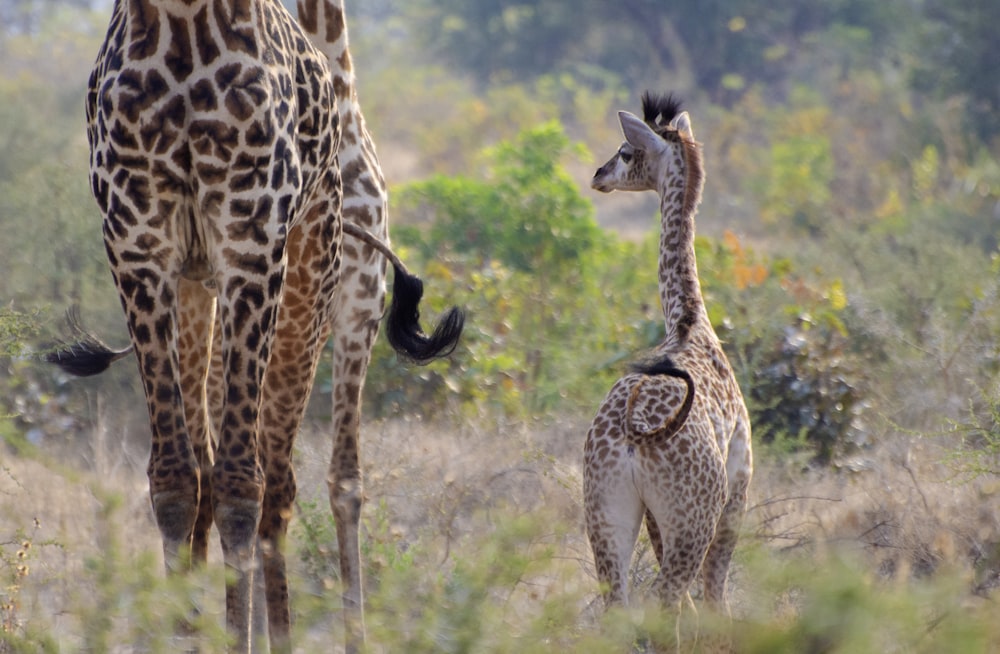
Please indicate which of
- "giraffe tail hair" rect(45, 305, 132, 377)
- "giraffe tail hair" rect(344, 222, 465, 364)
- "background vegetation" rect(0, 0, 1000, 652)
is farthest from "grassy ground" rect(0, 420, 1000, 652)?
"giraffe tail hair" rect(344, 222, 465, 364)

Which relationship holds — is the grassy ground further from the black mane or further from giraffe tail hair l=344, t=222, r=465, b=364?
the black mane

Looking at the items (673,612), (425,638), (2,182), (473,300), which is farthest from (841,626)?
(2,182)

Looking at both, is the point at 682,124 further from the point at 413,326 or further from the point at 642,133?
the point at 413,326

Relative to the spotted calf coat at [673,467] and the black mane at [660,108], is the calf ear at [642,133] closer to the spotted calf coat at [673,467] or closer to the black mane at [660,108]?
the black mane at [660,108]

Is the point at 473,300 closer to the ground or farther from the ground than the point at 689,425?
closer to the ground

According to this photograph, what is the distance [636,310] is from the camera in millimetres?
8492

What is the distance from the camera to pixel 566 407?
23.0ft

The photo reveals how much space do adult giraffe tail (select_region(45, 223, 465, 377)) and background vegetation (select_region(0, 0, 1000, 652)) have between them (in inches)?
14.4

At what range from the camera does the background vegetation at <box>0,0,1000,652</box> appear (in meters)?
2.98

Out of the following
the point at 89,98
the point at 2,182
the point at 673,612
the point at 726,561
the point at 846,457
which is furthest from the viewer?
the point at 2,182

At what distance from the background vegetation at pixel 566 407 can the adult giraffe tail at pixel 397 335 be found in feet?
1.20

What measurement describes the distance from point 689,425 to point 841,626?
1.55 m

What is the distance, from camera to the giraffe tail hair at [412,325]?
Result: 15.1 feet

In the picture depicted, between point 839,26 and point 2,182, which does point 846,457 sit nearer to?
point 2,182
